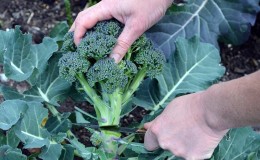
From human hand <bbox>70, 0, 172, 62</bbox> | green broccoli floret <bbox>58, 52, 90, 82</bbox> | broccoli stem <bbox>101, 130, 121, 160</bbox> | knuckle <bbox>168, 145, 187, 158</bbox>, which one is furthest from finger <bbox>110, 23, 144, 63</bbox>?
knuckle <bbox>168, 145, 187, 158</bbox>

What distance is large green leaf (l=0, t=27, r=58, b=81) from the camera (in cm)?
194

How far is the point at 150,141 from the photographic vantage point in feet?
5.27

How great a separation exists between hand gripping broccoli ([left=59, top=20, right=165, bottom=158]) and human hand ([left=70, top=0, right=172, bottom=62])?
2cm

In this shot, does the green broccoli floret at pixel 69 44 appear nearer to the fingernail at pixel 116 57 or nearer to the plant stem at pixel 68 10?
the fingernail at pixel 116 57

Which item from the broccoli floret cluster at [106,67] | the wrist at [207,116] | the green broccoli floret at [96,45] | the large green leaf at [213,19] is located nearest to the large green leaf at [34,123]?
the broccoli floret cluster at [106,67]

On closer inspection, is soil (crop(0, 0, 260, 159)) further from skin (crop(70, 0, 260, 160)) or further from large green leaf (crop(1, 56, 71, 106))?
skin (crop(70, 0, 260, 160))

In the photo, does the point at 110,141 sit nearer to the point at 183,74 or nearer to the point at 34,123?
the point at 34,123

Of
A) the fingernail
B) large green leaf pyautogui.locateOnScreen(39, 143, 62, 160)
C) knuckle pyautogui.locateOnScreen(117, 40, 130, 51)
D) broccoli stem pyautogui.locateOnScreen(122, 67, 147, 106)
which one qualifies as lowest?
large green leaf pyautogui.locateOnScreen(39, 143, 62, 160)

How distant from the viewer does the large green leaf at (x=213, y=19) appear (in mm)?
2350

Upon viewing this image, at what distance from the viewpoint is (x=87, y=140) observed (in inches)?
85.7

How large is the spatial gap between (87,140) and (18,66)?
446 mm

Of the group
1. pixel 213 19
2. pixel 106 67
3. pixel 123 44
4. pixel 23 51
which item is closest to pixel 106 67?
pixel 106 67

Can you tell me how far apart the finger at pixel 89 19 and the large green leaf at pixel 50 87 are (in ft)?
0.80

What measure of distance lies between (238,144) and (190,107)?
59 centimetres
